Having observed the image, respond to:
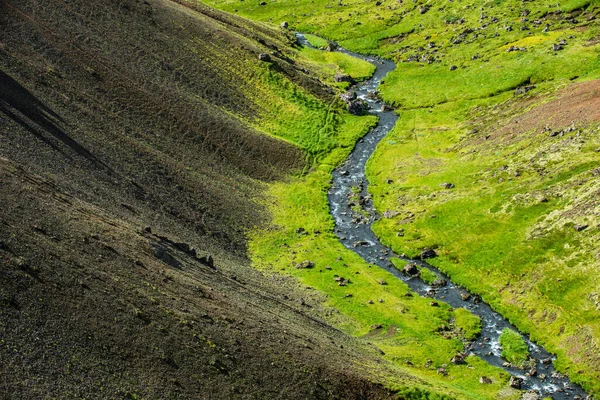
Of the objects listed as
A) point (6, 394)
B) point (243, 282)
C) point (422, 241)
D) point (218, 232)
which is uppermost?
point (422, 241)

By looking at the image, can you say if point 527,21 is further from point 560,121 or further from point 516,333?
point 516,333

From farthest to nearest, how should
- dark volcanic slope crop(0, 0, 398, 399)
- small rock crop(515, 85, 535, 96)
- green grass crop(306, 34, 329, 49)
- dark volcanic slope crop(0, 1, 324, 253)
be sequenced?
1. green grass crop(306, 34, 329, 49)
2. small rock crop(515, 85, 535, 96)
3. dark volcanic slope crop(0, 1, 324, 253)
4. dark volcanic slope crop(0, 0, 398, 399)

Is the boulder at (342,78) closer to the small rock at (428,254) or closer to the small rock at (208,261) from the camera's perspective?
the small rock at (428,254)

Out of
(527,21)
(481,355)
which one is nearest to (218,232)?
(481,355)

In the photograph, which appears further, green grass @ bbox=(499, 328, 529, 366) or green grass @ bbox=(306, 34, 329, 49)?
green grass @ bbox=(306, 34, 329, 49)

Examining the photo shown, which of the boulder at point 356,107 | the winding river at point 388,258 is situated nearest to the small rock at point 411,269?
the winding river at point 388,258

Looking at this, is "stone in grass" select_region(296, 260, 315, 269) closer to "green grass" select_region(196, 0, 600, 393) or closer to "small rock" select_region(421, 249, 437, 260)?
"green grass" select_region(196, 0, 600, 393)

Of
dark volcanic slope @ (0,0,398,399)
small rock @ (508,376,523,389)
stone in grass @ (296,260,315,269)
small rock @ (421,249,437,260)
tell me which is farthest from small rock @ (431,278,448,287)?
small rock @ (508,376,523,389)
